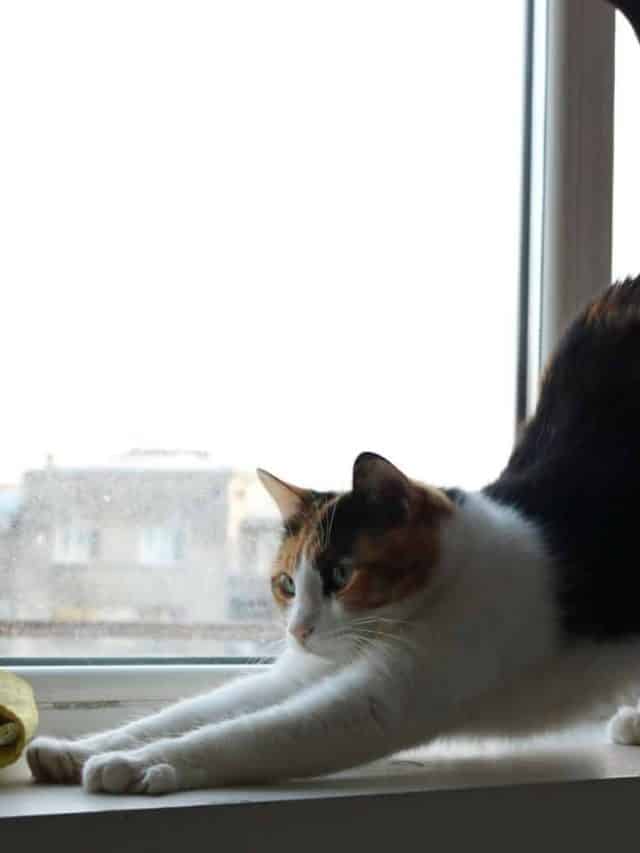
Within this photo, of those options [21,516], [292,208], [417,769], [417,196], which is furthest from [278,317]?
[417,769]

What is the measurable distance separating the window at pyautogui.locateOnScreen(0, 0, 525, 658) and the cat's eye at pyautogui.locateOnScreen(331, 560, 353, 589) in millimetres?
276

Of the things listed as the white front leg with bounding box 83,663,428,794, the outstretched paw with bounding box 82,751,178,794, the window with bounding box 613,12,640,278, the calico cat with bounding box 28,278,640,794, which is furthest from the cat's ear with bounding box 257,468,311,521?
the window with bounding box 613,12,640,278

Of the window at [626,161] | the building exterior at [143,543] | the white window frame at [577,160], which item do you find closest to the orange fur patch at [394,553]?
the building exterior at [143,543]

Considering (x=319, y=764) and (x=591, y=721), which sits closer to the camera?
(x=319, y=764)

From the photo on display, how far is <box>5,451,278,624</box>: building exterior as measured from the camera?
120cm

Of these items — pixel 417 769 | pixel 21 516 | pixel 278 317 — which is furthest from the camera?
pixel 278 317

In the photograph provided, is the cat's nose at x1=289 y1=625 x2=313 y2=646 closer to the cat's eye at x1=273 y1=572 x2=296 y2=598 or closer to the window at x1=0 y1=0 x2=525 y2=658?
the cat's eye at x1=273 y1=572 x2=296 y2=598

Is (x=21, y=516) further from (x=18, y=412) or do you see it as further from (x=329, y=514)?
(x=329, y=514)

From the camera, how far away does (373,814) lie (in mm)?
840

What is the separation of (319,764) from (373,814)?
8 centimetres

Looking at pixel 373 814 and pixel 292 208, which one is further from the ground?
pixel 292 208

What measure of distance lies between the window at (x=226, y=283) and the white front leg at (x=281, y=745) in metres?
0.35

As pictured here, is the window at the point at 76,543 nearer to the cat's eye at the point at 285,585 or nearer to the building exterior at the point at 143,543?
the building exterior at the point at 143,543

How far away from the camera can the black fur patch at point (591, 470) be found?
1.04 metres
